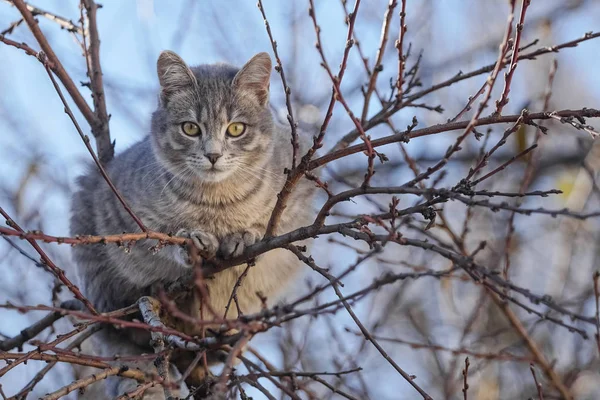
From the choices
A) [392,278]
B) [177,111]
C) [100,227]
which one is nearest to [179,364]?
[100,227]

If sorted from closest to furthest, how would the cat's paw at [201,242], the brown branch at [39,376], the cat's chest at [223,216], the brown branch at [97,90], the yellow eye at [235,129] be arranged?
1. the brown branch at [39,376]
2. the cat's paw at [201,242]
3. the cat's chest at [223,216]
4. the yellow eye at [235,129]
5. the brown branch at [97,90]

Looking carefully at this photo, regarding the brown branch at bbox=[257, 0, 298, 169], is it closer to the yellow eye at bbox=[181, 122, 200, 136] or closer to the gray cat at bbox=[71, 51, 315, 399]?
the gray cat at bbox=[71, 51, 315, 399]

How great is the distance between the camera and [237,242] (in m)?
3.83

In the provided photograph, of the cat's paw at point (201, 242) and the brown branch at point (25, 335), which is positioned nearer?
the cat's paw at point (201, 242)

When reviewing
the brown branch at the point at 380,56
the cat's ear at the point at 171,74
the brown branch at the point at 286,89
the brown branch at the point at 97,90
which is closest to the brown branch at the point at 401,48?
the brown branch at the point at 380,56

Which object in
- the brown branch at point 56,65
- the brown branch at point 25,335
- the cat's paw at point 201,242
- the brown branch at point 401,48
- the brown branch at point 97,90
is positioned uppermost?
the brown branch at point 97,90

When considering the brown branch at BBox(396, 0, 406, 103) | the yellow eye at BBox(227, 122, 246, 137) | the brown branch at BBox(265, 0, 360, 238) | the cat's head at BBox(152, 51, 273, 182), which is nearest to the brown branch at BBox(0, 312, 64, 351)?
the cat's head at BBox(152, 51, 273, 182)

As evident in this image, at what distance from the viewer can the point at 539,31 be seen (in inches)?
362

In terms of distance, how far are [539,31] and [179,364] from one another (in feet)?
23.5

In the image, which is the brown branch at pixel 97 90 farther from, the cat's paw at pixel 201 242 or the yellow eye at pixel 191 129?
the cat's paw at pixel 201 242

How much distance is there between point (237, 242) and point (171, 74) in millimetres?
1338

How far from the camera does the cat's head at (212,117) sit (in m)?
4.22

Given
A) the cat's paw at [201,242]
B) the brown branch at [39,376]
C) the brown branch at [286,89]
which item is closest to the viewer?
the brown branch at [286,89]

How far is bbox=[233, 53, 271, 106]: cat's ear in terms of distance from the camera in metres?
4.36
